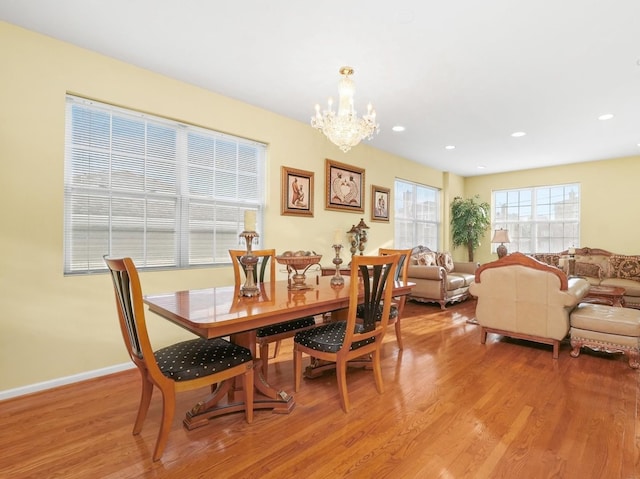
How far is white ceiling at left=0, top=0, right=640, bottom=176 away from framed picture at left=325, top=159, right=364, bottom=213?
35.0 inches

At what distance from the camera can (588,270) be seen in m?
5.71

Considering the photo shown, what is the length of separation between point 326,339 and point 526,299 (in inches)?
90.1

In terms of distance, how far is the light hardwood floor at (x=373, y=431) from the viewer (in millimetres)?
1651

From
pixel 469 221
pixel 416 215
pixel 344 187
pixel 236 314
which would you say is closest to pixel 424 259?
pixel 416 215

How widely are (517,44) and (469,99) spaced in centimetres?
109

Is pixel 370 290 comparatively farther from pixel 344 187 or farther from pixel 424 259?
pixel 424 259

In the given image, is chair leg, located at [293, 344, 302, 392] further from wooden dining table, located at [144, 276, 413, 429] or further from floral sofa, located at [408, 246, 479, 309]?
floral sofa, located at [408, 246, 479, 309]

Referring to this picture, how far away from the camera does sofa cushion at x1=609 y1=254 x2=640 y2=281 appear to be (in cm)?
545

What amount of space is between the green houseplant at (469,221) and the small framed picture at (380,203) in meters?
2.42

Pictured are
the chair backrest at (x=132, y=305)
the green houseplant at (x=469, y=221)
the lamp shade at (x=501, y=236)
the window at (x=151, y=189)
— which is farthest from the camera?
the green houseplant at (x=469, y=221)

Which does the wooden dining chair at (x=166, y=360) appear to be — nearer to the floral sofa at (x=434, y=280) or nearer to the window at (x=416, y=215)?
the floral sofa at (x=434, y=280)

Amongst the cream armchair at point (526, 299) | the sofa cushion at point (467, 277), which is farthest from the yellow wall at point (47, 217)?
the sofa cushion at point (467, 277)

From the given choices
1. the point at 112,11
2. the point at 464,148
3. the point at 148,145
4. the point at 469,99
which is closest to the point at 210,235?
the point at 148,145

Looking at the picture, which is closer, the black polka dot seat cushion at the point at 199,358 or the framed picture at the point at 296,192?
Result: the black polka dot seat cushion at the point at 199,358
